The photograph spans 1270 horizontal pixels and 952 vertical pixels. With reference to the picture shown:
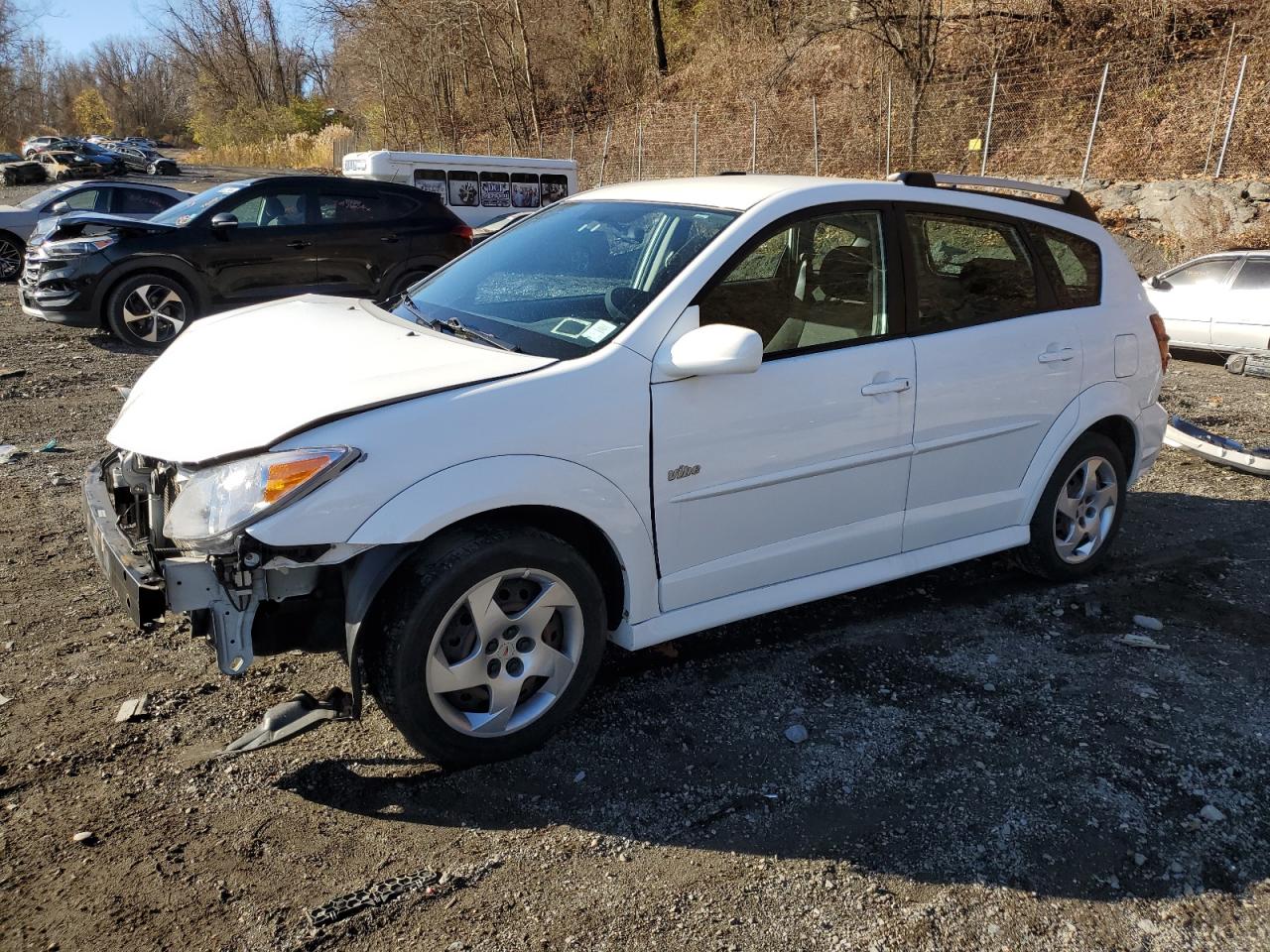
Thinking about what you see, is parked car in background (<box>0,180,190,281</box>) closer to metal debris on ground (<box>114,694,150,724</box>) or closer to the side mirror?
metal debris on ground (<box>114,694,150,724</box>)

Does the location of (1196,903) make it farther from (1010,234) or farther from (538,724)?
(1010,234)

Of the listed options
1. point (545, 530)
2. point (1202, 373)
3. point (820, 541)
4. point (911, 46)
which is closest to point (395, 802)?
point (545, 530)

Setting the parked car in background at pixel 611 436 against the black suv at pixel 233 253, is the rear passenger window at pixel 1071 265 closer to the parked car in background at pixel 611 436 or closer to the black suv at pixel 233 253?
the parked car in background at pixel 611 436

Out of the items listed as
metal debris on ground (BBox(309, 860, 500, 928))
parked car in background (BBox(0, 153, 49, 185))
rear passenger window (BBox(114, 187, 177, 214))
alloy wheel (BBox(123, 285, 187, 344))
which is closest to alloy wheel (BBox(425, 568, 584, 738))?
metal debris on ground (BBox(309, 860, 500, 928))

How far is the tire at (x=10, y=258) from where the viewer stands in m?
15.9

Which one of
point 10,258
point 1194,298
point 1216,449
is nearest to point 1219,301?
point 1194,298

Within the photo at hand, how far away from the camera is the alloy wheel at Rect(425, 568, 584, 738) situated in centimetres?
311

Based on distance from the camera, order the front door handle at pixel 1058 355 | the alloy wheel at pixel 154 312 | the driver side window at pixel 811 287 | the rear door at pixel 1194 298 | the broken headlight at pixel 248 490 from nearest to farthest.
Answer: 1. the broken headlight at pixel 248 490
2. the driver side window at pixel 811 287
3. the front door handle at pixel 1058 355
4. the alloy wheel at pixel 154 312
5. the rear door at pixel 1194 298

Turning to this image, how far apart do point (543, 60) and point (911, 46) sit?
19606mm

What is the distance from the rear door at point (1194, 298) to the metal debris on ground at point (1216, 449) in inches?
199

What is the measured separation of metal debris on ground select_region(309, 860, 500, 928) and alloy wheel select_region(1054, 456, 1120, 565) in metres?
3.24

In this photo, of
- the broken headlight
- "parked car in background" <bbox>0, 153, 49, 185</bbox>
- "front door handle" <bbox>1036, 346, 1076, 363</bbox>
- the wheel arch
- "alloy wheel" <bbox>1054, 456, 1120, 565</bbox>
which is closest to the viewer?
the broken headlight

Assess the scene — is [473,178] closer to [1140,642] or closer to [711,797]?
[1140,642]

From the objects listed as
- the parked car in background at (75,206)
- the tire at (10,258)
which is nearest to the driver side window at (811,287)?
the parked car in background at (75,206)
